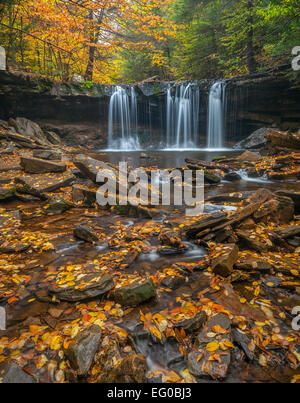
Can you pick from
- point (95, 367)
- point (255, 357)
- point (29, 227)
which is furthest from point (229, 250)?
point (29, 227)

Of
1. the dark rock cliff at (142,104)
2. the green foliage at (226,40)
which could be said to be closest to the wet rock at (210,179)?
the green foliage at (226,40)

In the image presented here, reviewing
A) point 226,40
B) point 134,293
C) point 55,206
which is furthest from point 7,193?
point 226,40

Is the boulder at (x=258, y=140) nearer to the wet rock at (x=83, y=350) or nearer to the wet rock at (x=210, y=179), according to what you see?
the wet rock at (x=210, y=179)

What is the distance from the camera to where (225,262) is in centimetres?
304

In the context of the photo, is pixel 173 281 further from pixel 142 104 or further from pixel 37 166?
pixel 142 104

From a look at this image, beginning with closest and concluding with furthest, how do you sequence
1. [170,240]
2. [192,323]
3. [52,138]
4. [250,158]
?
[192,323] < [170,240] < [250,158] < [52,138]

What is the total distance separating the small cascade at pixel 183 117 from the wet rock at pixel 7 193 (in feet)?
51.6

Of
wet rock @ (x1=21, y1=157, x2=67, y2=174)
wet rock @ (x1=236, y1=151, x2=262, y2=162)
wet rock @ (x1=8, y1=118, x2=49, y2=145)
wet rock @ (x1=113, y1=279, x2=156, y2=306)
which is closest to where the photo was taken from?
wet rock @ (x1=113, y1=279, x2=156, y2=306)

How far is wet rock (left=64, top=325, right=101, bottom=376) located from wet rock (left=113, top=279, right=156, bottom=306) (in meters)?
0.50

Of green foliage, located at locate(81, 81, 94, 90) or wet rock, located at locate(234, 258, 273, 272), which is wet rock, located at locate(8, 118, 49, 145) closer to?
green foliage, located at locate(81, 81, 94, 90)

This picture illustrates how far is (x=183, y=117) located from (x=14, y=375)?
19940 mm

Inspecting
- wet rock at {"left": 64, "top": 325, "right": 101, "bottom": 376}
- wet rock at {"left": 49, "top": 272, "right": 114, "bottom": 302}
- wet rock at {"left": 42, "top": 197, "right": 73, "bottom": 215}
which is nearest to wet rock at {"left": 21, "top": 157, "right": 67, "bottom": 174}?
wet rock at {"left": 42, "top": 197, "right": 73, "bottom": 215}

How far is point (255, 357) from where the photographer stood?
1.96 meters

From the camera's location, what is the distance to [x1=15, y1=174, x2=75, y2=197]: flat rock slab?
6195mm
